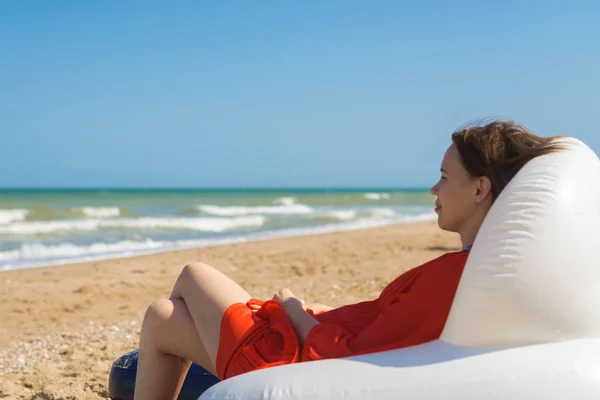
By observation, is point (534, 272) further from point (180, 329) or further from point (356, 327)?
point (180, 329)

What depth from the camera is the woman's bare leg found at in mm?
2787

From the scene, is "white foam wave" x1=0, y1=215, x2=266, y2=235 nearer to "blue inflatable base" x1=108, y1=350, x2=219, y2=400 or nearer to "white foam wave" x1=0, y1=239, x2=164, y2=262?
"white foam wave" x1=0, y1=239, x2=164, y2=262

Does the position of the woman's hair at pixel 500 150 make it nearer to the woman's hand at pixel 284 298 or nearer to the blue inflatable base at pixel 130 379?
the woman's hand at pixel 284 298

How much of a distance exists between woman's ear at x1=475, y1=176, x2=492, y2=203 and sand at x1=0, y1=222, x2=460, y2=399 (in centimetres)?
289

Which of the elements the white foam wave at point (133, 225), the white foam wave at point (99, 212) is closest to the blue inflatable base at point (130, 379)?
the white foam wave at point (133, 225)

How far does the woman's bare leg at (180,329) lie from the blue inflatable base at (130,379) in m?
0.54

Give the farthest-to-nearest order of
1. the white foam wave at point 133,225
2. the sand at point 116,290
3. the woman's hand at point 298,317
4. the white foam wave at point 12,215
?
the white foam wave at point 12,215
the white foam wave at point 133,225
the sand at point 116,290
the woman's hand at point 298,317

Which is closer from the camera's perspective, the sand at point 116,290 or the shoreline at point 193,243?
the sand at point 116,290

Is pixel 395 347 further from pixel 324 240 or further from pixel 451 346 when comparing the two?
pixel 324 240

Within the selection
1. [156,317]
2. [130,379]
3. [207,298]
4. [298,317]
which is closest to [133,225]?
[130,379]

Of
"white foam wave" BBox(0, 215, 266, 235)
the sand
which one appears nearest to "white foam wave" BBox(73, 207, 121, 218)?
"white foam wave" BBox(0, 215, 266, 235)

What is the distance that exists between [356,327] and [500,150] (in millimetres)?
841

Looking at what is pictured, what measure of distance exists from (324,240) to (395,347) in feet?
38.0

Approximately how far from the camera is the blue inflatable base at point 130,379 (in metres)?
3.51
